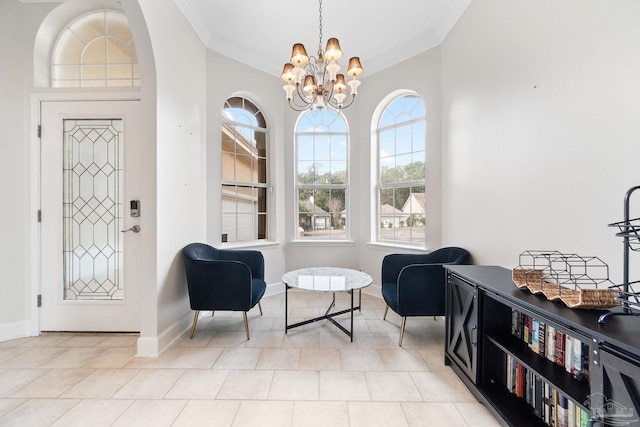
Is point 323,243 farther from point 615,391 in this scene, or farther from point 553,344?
point 615,391

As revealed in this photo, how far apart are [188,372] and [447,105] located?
3.57 m

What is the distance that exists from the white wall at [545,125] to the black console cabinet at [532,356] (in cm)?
46

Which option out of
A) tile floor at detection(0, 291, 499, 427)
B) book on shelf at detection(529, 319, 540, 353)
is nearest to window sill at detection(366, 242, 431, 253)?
tile floor at detection(0, 291, 499, 427)

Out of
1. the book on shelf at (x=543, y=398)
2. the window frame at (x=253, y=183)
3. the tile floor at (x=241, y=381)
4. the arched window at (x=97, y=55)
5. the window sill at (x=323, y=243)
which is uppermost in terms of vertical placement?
the arched window at (x=97, y=55)

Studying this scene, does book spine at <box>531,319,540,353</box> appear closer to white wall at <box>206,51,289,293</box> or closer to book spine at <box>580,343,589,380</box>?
book spine at <box>580,343,589,380</box>

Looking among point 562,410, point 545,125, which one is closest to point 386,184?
point 545,125

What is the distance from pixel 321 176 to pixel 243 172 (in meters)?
1.16

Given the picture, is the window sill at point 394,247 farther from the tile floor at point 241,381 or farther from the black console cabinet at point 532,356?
the black console cabinet at point 532,356

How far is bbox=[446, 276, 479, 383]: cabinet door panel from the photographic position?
5.81ft

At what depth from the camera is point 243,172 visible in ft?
12.6

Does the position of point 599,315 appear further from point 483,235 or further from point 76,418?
point 76,418

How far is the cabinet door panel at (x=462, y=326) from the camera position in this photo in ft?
5.81

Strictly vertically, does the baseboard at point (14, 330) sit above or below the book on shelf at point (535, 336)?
below

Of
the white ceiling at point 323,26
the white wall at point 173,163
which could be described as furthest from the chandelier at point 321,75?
the white wall at point 173,163
